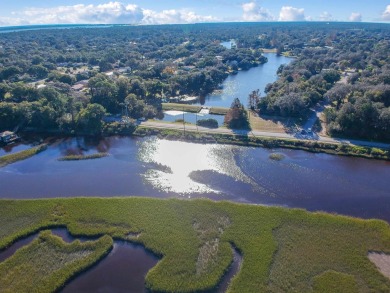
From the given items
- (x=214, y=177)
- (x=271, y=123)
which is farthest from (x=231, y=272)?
(x=271, y=123)

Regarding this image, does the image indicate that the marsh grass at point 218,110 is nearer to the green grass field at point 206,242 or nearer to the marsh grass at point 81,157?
the marsh grass at point 81,157

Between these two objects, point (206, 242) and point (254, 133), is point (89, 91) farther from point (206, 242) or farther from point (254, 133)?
point (206, 242)

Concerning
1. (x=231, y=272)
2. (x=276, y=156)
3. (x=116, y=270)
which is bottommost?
(x=116, y=270)

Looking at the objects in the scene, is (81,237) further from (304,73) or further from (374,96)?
(304,73)

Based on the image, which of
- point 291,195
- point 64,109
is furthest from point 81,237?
point 64,109

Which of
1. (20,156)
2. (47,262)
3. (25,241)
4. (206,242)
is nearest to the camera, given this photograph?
(47,262)

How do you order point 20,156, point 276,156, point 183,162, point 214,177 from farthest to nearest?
point 20,156, point 276,156, point 183,162, point 214,177

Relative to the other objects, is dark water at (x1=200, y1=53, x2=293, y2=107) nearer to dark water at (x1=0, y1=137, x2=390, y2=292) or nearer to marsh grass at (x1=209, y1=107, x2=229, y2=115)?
marsh grass at (x1=209, y1=107, x2=229, y2=115)

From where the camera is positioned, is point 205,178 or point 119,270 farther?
point 205,178
